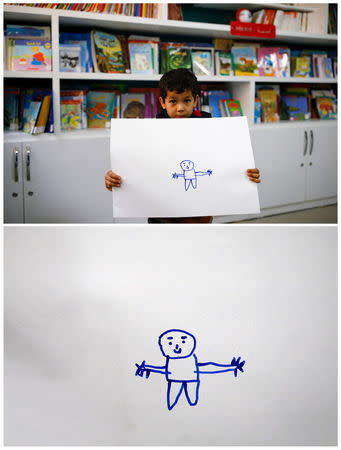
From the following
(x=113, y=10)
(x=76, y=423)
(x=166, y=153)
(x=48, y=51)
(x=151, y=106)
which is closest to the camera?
(x=76, y=423)

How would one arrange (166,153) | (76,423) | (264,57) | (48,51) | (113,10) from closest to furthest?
(76,423)
(166,153)
(48,51)
(113,10)
(264,57)

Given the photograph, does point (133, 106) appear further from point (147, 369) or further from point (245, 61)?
point (147, 369)

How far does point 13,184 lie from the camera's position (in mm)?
2846

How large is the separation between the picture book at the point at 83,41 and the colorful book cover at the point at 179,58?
2.04 feet

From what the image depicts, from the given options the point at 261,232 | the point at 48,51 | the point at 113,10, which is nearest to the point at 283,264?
the point at 261,232

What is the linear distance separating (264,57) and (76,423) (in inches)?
153

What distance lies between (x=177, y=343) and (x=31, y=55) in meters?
2.68

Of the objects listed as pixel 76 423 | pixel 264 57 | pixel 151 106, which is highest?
pixel 264 57

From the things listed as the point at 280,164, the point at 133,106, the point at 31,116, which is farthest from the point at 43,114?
the point at 280,164

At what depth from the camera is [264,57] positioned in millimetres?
4133

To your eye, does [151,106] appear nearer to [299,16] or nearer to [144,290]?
[299,16]

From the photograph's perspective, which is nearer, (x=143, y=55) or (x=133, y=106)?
(x=143, y=55)

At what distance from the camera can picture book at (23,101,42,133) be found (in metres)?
3.07

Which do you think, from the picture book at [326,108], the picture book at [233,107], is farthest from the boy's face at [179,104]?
the picture book at [326,108]
